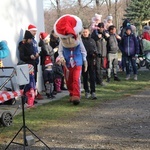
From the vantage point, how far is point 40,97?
10.6 m

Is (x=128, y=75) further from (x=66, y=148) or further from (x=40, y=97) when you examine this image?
(x=66, y=148)

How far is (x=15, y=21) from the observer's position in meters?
10.9

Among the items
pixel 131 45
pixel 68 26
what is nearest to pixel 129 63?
pixel 131 45

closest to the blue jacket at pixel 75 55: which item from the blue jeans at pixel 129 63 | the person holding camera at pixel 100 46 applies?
the person holding camera at pixel 100 46

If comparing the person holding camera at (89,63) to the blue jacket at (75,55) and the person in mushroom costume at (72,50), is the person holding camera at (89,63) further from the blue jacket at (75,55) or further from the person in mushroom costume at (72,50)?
the blue jacket at (75,55)

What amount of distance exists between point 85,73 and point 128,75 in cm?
427

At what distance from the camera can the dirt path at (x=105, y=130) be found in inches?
237

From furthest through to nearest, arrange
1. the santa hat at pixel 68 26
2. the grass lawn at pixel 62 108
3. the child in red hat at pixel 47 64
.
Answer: the child in red hat at pixel 47 64, the santa hat at pixel 68 26, the grass lawn at pixel 62 108

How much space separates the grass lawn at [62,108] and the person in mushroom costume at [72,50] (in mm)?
419

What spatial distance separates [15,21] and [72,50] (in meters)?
2.18

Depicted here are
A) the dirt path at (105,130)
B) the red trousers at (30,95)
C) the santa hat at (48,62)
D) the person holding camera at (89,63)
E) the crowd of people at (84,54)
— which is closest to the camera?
the dirt path at (105,130)

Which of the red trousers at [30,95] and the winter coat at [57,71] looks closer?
the red trousers at [30,95]

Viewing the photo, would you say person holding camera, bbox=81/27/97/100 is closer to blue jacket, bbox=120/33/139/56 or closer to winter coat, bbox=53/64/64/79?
winter coat, bbox=53/64/64/79

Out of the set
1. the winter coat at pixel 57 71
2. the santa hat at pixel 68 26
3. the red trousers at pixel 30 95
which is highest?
the santa hat at pixel 68 26
